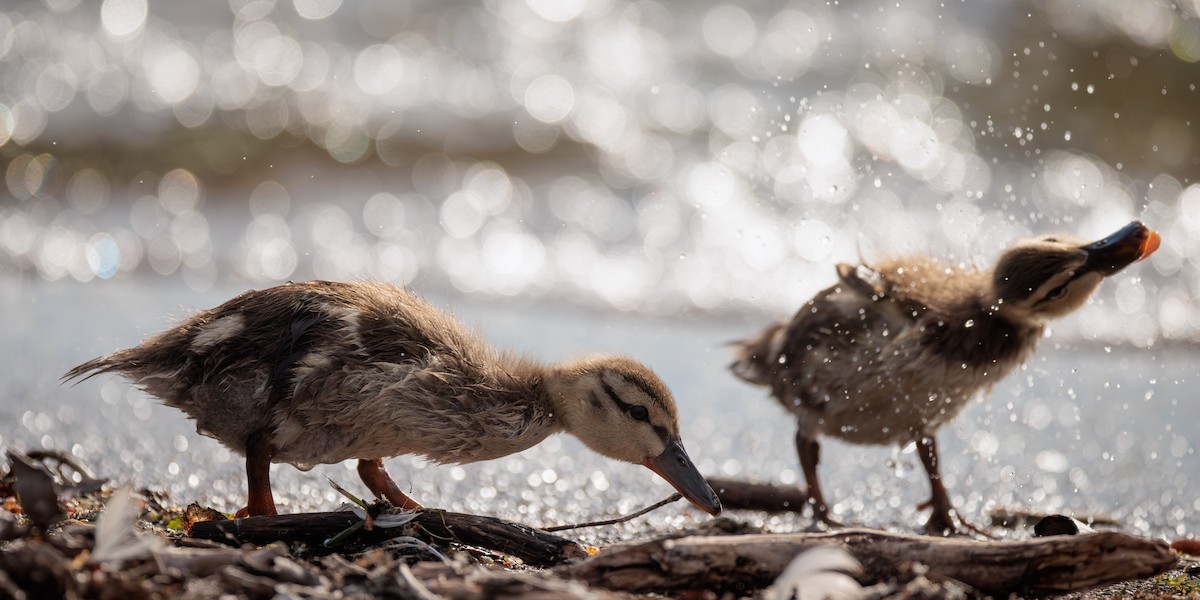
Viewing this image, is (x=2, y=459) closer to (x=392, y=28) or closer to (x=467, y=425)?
(x=467, y=425)

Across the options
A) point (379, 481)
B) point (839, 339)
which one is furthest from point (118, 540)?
point (839, 339)

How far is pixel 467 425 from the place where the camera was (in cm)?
442

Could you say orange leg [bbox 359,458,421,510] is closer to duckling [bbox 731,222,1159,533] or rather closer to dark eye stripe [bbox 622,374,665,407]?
dark eye stripe [bbox 622,374,665,407]

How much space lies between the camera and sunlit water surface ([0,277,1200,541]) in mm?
5832

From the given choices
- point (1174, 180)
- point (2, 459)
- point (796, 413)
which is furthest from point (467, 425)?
point (1174, 180)

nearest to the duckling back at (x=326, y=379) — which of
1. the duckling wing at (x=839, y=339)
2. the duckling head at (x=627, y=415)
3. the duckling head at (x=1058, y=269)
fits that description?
the duckling head at (x=627, y=415)

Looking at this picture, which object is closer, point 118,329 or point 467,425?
point 467,425

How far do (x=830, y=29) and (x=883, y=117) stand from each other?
2833 mm

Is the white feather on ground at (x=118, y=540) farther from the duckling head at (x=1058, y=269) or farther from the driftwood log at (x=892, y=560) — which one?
the duckling head at (x=1058, y=269)

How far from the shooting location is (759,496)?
582cm

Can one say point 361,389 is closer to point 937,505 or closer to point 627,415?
point 627,415

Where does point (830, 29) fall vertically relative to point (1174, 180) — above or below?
above

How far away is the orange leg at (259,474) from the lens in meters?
4.25

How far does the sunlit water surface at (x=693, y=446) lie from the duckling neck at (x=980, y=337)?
863mm
